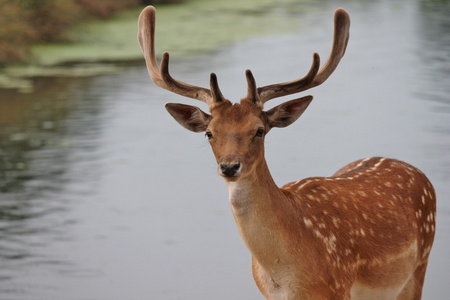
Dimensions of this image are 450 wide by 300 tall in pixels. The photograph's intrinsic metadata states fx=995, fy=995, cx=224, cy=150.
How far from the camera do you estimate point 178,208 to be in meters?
9.62

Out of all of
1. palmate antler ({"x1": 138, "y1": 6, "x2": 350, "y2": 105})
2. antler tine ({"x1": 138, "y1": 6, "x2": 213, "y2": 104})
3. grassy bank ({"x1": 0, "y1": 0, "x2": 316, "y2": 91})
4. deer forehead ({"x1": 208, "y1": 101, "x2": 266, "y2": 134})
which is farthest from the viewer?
grassy bank ({"x1": 0, "y1": 0, "x2": 316, "y2": 91})

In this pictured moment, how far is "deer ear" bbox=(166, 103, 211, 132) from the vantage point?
5.21 m

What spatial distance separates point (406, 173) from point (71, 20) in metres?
13.6

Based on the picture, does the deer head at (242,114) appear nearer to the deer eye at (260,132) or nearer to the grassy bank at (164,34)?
the deer eye at (260,132)

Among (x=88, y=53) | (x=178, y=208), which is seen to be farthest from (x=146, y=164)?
(x=88, y=53)

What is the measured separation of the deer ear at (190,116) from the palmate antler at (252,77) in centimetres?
8

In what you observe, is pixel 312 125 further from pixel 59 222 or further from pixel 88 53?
pixel 88 53

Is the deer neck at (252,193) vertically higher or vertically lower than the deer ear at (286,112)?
lower

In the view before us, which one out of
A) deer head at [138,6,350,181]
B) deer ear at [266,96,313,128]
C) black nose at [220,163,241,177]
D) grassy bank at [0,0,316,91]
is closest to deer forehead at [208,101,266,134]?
deer head at [138,6,350,181]

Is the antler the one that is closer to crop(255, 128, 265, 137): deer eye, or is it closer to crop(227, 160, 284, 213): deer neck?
crop(255, 128, 265, 137): deer eye

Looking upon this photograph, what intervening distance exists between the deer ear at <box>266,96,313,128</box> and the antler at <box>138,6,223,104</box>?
314 mm

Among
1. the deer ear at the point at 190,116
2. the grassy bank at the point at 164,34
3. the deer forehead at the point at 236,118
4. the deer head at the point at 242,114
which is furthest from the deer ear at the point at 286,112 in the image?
the grassy bank at the point at 164,34

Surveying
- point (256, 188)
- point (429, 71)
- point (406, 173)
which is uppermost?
point (256, 188)

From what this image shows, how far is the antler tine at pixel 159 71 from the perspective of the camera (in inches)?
209
